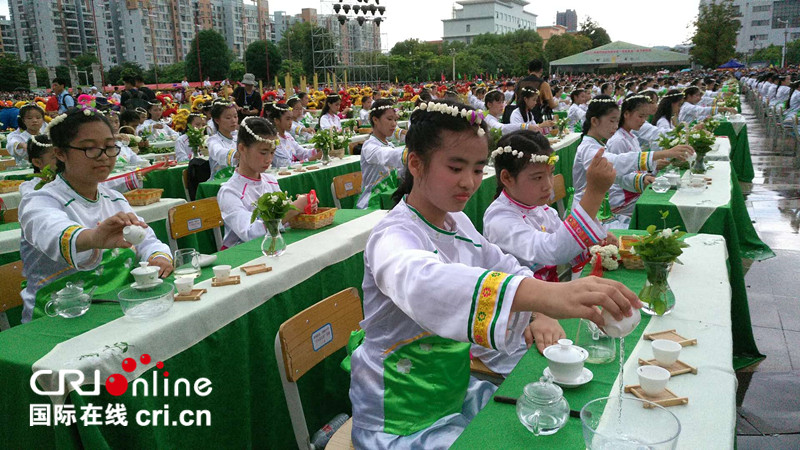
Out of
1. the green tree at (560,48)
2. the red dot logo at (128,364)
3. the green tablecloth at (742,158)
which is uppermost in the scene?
the green tree at (560,48)

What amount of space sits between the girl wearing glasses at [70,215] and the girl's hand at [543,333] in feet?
A: 5.97

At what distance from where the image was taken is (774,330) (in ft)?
13.5

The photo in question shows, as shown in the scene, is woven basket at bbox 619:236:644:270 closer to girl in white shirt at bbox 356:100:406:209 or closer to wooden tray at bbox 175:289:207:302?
wooden tray at bbox 175:289:207:302

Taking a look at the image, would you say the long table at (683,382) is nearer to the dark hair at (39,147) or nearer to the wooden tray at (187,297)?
the wooden tray at (187,297)

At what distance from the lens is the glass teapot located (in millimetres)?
1410

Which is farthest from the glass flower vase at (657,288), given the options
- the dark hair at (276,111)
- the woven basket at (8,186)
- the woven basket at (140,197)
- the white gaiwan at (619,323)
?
the woven basket at (8,186)

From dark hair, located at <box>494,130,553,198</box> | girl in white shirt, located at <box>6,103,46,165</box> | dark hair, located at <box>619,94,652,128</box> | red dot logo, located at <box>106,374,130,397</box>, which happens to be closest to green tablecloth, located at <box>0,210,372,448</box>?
red dot logo, located at <box>106,374,130,397</box>

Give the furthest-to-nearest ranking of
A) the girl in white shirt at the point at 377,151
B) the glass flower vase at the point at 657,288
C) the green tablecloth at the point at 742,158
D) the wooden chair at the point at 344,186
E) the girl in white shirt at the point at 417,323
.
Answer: the green tablecloth at the point at 742,158 → the girl in white shirt at the point at 377,151 → the wooden chair at the point at 344,186 → the glass flower vase at the point at 657,288 → the girl in white shirt at the point at 417,323

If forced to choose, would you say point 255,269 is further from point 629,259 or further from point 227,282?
point 629,259

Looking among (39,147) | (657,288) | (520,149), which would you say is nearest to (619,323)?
(657,288)

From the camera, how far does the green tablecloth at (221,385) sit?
6.41 ft

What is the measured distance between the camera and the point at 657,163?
495cm

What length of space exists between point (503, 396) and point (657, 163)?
409 centimetres

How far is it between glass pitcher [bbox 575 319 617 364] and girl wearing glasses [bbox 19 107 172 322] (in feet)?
6.54
